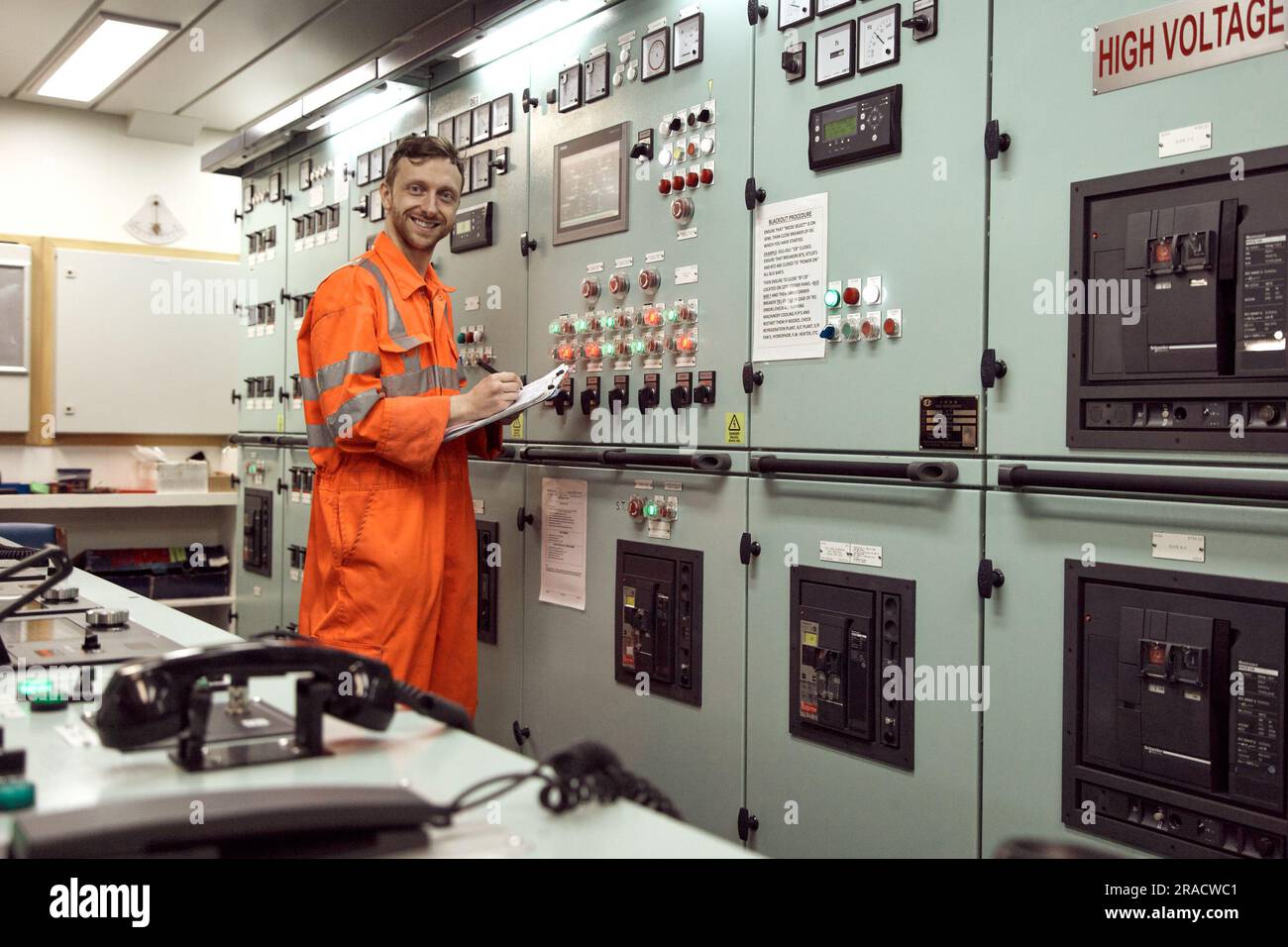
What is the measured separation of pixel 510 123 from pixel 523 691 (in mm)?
1878

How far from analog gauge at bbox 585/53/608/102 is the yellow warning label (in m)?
1.11

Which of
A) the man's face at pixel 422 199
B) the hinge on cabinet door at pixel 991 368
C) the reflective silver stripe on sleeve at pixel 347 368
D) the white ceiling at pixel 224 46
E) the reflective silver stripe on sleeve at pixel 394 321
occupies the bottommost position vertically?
the hinge on cabinet door at pixel 991 368

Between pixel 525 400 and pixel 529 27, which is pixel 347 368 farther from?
pixel 529 27

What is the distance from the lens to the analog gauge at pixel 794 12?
8.28 feet

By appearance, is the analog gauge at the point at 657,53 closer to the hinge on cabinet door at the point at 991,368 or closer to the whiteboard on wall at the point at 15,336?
the hinge on cabinet door at the point at 991,368

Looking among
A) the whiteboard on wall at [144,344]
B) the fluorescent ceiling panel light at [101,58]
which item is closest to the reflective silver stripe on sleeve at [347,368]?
the fluorescent ceiling panel light at [101,58]

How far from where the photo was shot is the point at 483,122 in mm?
3656

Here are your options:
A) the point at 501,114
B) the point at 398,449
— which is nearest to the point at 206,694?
the point at 398,449

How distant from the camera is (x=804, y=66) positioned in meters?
2.55

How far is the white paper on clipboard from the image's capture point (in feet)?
9.06

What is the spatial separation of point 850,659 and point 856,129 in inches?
47.3

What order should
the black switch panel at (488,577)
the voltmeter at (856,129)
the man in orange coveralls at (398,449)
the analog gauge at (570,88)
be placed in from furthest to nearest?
the black switch panel at (488,577) → the analog gauge at (570,88) → the man in orange coveralls at (398,449) → the voltmeter at (856,129)

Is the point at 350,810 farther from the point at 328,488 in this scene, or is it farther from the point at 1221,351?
the point at 328,488

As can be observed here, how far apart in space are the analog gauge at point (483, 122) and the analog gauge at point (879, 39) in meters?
1.59
